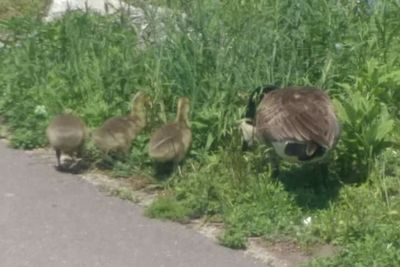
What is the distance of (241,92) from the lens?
8445 millimetres

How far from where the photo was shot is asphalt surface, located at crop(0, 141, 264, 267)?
6.79 metres

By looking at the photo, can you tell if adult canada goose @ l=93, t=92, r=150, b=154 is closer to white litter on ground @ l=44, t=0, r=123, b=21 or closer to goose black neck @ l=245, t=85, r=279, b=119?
goose black neck @ l=245, t=85, r=279, b=119

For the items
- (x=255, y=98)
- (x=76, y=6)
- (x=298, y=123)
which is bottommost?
(x=76, y=6)

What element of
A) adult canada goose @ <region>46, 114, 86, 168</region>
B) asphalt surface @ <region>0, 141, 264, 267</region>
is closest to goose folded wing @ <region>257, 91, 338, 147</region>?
asphalt surface @ <region>0, 141, 264, 267</region>

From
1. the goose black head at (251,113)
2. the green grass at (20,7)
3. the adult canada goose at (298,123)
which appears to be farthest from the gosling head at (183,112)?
the green grass at (20,7)

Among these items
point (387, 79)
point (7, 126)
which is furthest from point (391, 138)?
point (7, 126)

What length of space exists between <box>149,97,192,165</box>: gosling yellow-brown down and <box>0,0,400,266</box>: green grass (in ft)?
0.46

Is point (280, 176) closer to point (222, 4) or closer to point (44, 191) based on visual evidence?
point (44, 191)

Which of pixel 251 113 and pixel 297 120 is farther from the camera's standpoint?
pixel 251 113

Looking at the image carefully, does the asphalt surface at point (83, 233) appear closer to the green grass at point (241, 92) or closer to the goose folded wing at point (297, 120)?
the green grass at point (241, 92)

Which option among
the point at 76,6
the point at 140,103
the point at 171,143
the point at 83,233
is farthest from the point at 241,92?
the point at 76,6

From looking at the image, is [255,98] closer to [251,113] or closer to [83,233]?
[251,113]

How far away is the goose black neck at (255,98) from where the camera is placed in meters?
7.89

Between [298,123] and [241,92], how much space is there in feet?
4.59
